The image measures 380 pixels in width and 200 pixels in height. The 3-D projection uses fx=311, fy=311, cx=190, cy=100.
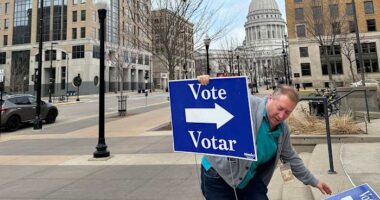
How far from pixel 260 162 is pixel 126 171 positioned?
4918 mm

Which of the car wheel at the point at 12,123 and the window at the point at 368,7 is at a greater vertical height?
the window at the point at 368,7

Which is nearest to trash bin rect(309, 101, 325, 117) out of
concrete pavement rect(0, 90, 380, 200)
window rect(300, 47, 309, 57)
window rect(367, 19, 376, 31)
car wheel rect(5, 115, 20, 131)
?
concrete pavement rect(0, 90, 380, 200)

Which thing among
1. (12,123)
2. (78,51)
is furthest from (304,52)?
(12,123)

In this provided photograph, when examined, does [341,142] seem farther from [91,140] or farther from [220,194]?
[91,140]

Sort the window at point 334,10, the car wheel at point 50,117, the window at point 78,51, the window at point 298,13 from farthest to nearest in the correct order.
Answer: the window at point 78,51 → the window at point 298,13 → the window at point 334,10 → the car wheel at point 50,117

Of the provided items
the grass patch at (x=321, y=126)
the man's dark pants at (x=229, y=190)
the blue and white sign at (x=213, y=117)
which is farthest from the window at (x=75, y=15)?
the man's dark pants at (x=229, y=190)

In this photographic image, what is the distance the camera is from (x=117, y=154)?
8.94 meters

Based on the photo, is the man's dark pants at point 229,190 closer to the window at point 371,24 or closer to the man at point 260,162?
the man at point 260,162

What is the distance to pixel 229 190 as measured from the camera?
2.65 metres

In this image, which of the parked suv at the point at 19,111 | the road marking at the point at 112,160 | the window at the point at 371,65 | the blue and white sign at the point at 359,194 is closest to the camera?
the blue and white sign at the point at 359,194

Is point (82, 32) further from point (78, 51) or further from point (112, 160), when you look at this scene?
point (112, 160)

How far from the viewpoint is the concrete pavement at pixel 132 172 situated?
5.16 metres

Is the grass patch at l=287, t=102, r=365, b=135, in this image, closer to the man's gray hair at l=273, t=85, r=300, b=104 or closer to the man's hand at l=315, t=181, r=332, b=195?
the man's hand at l=315, t=181, r=332, b=195

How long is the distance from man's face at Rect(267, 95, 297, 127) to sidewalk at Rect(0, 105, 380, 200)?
4.74ft
